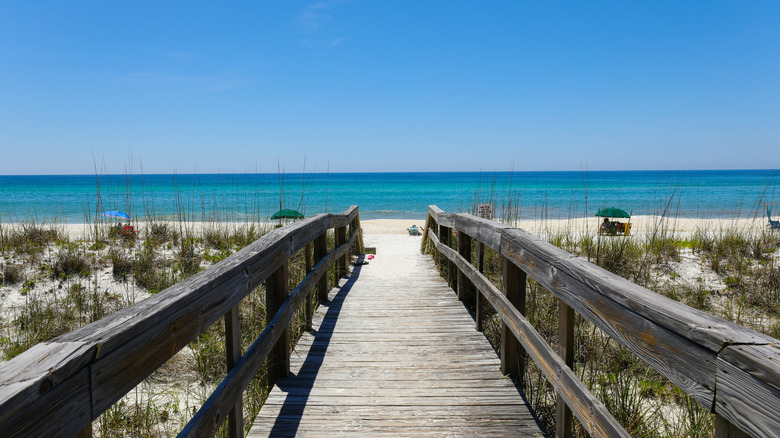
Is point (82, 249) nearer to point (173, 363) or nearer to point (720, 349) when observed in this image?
point (173, 363)

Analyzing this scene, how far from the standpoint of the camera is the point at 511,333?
293cm

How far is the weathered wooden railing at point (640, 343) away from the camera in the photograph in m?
0.97

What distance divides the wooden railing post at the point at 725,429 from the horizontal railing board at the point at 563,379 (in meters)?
0.48

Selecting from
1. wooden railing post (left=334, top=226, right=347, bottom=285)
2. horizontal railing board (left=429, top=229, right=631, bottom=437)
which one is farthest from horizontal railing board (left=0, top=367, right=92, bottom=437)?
wooden railing post (left=334, top=226, right=347, bottom=285)

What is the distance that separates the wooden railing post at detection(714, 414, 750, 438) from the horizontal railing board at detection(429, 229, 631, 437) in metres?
0.48

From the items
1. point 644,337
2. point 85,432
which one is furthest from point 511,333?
point 85,432

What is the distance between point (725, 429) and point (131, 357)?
1616 millimetres

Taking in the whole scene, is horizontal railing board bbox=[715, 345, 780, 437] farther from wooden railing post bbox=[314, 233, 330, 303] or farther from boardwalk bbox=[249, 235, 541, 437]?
wooden railing post bbox=[314, 233, 330, 303]

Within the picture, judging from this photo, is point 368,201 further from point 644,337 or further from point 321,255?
point 644,337

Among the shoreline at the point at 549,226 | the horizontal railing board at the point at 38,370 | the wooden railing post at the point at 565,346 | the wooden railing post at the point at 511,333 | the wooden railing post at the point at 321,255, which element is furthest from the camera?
the shoreline at the point at 549,226

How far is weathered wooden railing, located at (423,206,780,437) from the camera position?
969 mm

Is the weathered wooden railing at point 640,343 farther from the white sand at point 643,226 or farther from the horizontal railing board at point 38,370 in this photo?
the white sand at point 643,226

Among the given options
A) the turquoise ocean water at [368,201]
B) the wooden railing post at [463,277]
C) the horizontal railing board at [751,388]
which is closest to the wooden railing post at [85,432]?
the horizontal railing board at [751,388]

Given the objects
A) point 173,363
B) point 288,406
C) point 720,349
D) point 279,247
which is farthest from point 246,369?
point 173,363
